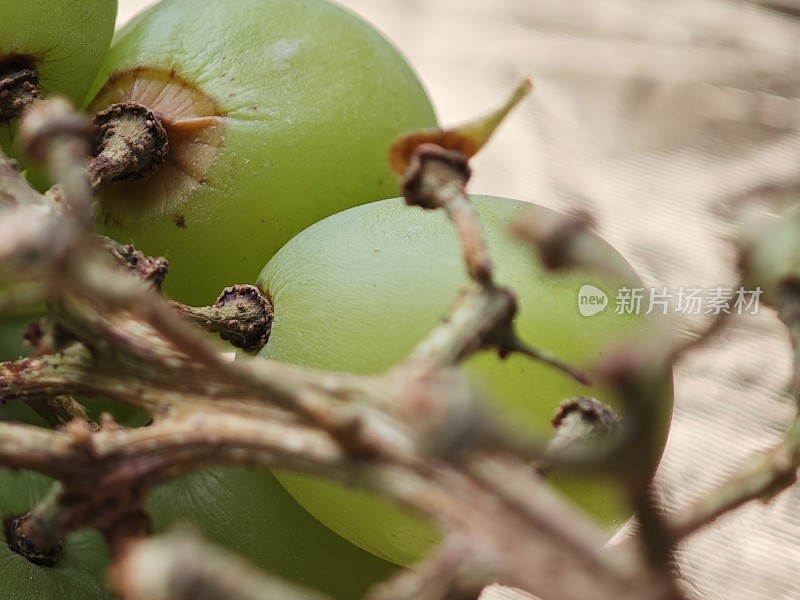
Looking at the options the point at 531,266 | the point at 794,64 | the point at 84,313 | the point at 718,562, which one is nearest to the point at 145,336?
the point at 84,313

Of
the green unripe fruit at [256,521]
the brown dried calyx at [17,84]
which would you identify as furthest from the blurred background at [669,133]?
the brown dried calyx at [17,84]

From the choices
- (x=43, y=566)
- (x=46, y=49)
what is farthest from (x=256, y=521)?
(x=46, y=49)

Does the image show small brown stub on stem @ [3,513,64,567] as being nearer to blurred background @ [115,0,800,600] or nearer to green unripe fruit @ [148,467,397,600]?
green unripe fruit @ [148,467,397,600]

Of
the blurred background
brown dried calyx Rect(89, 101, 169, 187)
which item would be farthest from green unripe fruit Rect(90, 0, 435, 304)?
the blurred background

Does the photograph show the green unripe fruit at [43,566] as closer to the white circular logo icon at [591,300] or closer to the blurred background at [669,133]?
the white circular logo icon at [591,300]

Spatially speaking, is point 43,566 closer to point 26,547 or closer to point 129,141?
point 26,547

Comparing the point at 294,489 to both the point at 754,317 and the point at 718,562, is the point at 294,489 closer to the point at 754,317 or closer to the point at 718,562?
the point at 718,562
